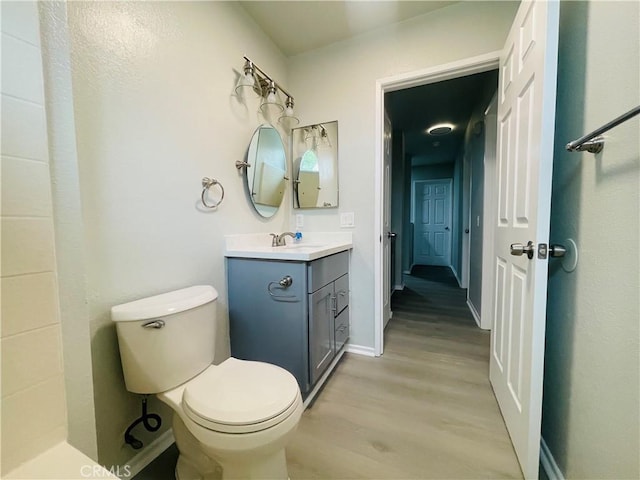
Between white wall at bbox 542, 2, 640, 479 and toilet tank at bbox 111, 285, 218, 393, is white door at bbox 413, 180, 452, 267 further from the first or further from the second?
toilet tank at bbox 111, 285, 218, 393

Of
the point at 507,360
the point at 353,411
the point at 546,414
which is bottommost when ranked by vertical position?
the point at 353,411

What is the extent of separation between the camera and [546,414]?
3.53 ft

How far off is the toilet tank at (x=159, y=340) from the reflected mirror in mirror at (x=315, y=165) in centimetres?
124

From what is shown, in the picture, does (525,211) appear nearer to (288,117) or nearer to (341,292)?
(341,292)

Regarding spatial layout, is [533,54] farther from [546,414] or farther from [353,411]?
[353,411]

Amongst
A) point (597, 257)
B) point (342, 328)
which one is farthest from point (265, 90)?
point (597, 257)

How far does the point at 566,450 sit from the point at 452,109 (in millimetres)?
3250

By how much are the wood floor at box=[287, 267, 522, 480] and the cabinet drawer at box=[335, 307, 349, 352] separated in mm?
182

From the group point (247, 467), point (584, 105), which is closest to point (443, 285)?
point (584, 105)

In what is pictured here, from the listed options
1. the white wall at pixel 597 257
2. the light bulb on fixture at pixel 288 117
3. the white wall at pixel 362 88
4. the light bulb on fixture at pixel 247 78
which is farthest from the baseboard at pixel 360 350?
the light bulb on fixture at pixel 247 78

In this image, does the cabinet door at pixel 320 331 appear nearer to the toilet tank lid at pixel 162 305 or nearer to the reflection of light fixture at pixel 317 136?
the toilet tank lid at pixel 162 305

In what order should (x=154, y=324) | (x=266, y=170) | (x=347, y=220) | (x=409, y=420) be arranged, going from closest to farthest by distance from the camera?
(x=154, y=324)
(x=409, y=420)
(x=266, y=170)
(x=347, y=220)

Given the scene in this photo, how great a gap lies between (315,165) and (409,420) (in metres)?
1.76

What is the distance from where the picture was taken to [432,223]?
19.2 ft
